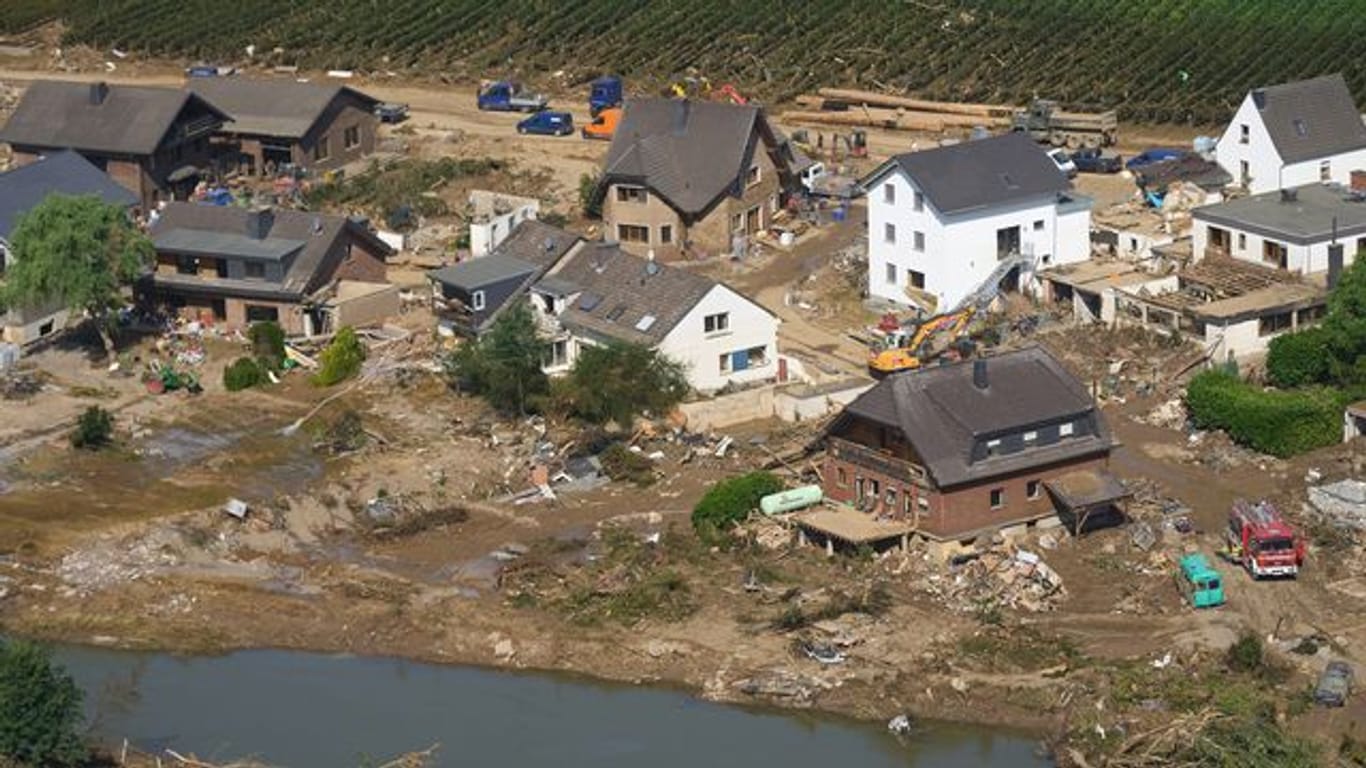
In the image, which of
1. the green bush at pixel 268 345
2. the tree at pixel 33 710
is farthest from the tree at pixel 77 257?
the tree at pixel 33 710

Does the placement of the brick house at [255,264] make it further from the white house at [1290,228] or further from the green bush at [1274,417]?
the green bush at [1274,417]

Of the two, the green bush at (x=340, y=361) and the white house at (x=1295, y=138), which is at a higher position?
the white house at (x=1295, y=138)

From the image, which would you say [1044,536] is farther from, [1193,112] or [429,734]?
[1193,112]

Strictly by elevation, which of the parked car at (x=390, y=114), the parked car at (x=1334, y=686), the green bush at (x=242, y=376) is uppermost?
the parked car at (x=390, y=114)

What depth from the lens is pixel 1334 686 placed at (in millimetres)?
39625

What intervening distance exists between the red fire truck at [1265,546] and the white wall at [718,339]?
11478mm

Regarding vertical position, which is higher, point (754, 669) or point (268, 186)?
point (268, 186)

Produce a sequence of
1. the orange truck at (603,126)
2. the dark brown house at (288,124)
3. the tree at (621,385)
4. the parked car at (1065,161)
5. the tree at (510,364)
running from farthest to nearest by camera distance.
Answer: the orange truck at (603,126) < the dark brown house at (288,124) < the parked car at (1065,161) < the tree at (510,364) < the tree at (621,385)

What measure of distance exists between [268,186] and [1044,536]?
29675 millimetres

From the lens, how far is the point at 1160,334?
5381 cm

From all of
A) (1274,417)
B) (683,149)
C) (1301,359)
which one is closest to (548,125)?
(683,149)

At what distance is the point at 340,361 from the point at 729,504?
11766 millimetres

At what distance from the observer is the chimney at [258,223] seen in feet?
191

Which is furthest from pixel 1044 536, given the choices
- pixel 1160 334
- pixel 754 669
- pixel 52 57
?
pixel 52 57
